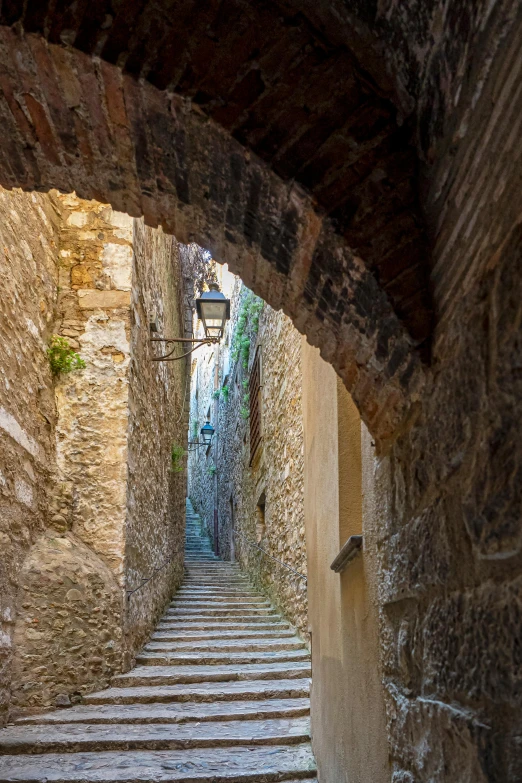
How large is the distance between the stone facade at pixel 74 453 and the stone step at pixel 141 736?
357mm

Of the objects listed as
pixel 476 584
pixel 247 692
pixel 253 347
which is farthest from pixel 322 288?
pixel 253 347

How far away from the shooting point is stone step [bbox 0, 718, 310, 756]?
12.7ft

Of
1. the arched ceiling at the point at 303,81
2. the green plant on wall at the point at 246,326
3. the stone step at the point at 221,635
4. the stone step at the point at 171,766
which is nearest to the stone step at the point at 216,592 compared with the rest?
the stone step at the point at 221,635

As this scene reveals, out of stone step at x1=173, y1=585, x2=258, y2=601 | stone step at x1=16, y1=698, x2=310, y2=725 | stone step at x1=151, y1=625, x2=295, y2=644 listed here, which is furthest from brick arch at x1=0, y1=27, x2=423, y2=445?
stone step at x1=173, y1=585, x2=258, y2=601

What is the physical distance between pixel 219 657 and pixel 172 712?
50.8 inches

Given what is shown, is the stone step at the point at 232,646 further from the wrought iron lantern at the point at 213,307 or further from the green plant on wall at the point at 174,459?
the green plant on wall at the point at 174,459

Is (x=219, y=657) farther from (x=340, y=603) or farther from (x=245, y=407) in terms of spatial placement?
(x=245, y=407)

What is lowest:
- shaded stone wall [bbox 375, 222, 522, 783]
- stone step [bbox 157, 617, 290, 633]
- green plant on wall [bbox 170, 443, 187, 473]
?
stone step [bbox 157, 617, 290, 633]

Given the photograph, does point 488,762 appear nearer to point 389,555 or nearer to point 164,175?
point 389,555

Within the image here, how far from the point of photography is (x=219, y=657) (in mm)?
5734

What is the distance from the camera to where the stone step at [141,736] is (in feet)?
12.7

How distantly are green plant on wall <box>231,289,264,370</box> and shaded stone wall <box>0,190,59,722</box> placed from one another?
513cm

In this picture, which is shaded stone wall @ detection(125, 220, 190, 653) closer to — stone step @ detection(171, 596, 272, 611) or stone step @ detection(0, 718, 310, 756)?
stone step @ detection(171, 596, 272, 611)

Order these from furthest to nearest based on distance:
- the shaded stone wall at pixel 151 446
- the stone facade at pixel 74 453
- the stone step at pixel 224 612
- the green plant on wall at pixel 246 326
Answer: the green plant on wall at pixel 246 326 < the stone step at pixel 224 612 < the shaded stone wall at pixel 151 446 < the stone facade at pixel 74 453
